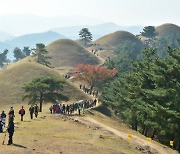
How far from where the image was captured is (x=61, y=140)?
2531 cm

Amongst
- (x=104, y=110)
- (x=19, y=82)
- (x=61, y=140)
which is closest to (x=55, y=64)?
(x=19, y=82)

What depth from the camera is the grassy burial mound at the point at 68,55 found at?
422 ft

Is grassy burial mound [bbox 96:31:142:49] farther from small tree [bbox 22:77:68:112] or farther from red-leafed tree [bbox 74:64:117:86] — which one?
small tree [bbox 22:77:68:112]

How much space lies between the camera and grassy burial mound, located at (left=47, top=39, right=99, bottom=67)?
128750 millimetres

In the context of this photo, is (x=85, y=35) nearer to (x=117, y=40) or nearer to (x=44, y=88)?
(x=117, y=40)

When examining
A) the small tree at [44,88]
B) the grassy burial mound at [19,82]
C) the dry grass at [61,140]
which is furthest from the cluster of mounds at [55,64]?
the dry grass at [61,140]

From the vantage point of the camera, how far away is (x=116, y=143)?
92.7 feet

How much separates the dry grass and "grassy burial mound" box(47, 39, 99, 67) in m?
93.5

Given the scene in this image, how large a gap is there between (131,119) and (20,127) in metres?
21.4

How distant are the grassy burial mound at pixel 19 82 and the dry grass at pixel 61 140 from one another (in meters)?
33.9

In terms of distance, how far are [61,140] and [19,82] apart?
53.0 meters

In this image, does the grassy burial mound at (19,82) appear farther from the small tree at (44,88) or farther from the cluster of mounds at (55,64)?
the small tree at (44,88)

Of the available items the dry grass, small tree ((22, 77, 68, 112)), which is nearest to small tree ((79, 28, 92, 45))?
small tree ((22, 77, 68, 112))

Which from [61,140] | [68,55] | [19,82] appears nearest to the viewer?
[61,140]
